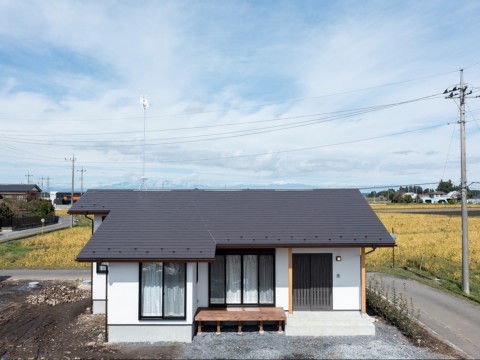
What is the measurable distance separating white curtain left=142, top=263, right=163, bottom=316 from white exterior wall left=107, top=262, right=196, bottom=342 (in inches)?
8.0

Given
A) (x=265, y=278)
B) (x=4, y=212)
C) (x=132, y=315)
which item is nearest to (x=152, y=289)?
(x=132, y=315)

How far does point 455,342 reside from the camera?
10.4 m

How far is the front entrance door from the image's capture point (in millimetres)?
12336

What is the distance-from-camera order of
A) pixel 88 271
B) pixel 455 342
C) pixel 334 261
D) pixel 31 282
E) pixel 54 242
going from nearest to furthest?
pixel 455 342
pixel 334 261
pixel 31 282
pixel 88 271
pixel 54 242

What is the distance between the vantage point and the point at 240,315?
1130cm

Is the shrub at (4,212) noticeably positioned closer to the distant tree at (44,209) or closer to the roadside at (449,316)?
the distant tree at (44,209)

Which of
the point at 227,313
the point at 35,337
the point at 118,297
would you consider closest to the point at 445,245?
the point at 227,313

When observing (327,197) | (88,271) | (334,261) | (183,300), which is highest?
(327,197)

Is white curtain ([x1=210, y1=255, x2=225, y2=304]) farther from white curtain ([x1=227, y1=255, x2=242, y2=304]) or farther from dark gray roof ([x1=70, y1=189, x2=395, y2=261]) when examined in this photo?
dark gray roof ([x1=70, y1=189, x2=395, y2=261])

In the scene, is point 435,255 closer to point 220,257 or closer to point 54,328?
point 220,257

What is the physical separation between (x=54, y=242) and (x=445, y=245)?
33273mm

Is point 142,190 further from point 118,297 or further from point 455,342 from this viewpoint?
point 455,342

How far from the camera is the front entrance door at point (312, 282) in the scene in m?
12.3

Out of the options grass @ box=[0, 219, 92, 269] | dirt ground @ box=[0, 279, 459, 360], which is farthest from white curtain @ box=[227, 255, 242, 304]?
grass @ box=[0, 219, 92, 269]
